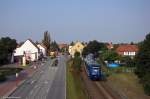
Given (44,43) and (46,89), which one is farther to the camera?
(44,43)

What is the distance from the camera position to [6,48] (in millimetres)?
105562

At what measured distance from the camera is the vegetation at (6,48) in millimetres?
96625

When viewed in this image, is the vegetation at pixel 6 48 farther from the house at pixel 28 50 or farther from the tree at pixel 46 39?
the tree at pixel 46 39

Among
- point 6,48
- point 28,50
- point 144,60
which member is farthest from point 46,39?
point 144,60

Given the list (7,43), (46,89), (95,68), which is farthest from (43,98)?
(7,43)

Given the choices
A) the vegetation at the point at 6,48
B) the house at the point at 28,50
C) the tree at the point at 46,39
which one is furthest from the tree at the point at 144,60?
the tree at the point at 46,39

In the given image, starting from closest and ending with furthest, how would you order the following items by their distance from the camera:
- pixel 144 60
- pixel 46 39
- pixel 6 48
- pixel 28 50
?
pixel 144 60, pixel 6 48, pixel 28 50, pixel 46 39

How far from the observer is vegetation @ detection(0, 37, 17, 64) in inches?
3804

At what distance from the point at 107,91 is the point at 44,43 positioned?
13590 centimetres

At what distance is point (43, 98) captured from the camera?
131ft

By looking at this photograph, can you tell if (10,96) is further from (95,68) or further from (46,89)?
(95,68)

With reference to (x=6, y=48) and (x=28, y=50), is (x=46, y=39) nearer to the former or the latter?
(x=28, y=50)

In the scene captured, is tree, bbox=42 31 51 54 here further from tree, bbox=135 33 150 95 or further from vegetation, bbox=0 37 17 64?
tree, bbox=135 33 150 95

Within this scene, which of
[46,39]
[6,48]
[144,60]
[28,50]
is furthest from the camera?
[46,39]
